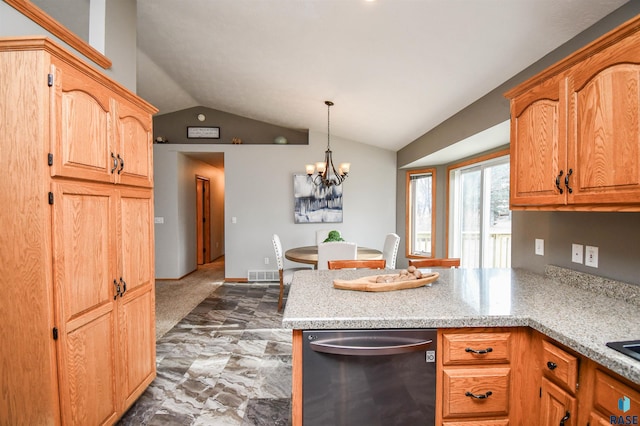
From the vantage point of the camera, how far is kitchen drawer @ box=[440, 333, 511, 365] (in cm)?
124

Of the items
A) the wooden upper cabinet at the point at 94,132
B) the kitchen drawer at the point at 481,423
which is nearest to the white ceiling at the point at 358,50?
the wooden upper cabinet at the point at 94,132

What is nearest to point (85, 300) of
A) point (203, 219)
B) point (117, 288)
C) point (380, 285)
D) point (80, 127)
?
point (117, 288)

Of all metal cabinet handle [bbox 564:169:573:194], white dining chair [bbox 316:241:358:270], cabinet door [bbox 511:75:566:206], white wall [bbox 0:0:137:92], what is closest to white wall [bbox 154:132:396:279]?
white dining chair [bbox 316:241:358:270]

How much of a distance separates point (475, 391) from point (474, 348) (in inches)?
7.2

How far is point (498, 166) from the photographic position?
344 centimetres

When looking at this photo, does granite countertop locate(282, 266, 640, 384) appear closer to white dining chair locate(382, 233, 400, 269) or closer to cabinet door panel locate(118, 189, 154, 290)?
cabinet door panel locate(118, 189, 154, 290)

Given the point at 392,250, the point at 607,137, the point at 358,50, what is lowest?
the point at 392,250

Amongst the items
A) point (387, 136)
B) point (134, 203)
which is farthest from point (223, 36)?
point (387, 136)

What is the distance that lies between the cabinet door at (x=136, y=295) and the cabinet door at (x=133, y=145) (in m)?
0.09

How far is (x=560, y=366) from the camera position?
1.11m

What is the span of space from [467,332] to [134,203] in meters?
1.99

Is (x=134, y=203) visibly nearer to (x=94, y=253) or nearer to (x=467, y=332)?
(x=94, y=253)

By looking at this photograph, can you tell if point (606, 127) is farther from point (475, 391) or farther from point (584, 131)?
point (475, 391)

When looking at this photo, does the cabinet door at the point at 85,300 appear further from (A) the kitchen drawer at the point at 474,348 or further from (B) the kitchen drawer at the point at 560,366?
(B) the kitchen drawer at the point at 560,366
